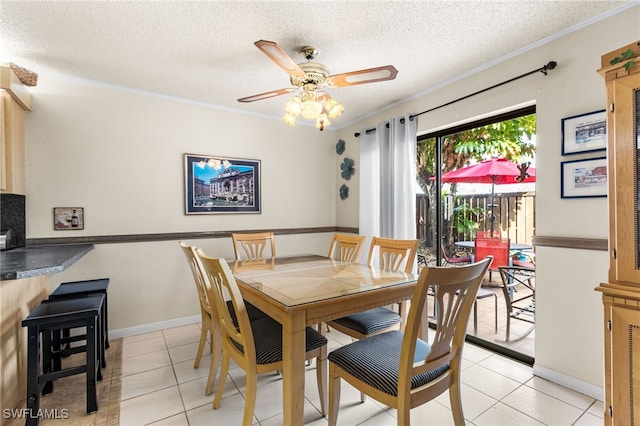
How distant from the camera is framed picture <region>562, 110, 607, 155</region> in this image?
6.20 ft

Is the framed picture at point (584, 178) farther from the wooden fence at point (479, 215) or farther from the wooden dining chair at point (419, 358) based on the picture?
the wooden dining chair at point (419, 358)

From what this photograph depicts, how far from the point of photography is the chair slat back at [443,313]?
120 cm

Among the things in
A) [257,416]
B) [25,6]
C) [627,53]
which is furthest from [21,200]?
[627,53]

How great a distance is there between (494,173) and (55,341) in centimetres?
391

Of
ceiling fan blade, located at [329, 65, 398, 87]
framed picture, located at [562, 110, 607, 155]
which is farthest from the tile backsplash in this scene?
framed picture, located at [562, 110, 607, 155]

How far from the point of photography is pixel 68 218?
9.05 feet

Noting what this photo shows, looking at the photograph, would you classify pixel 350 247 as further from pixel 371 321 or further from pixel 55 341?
pixel 55 341

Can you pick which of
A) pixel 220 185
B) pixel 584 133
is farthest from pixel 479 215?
pixel 220 185

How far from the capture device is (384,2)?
1.76m

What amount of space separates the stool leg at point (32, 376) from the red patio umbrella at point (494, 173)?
3.51 meters

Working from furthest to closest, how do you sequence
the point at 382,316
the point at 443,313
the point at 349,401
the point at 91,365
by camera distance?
the point at 382,316
the point at 349,401
the point at 91,365
the point at 443,313

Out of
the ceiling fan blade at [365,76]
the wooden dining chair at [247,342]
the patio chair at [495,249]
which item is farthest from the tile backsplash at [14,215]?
the patio chair at [495,249]

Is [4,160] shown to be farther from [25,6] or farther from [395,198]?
[395,198]

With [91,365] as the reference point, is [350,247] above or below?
above
